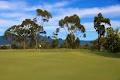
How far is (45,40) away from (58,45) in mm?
2859

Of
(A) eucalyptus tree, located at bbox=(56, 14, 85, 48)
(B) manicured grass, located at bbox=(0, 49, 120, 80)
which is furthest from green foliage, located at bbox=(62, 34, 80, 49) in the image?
(B) manicured grass, located at bbox=(0, 49, 120, 80)

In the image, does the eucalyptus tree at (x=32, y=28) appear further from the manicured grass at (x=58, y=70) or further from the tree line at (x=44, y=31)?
the manicured grass at (x=58, y=70)

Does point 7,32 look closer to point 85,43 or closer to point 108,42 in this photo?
point 85,43

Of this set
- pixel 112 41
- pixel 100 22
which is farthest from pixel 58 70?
pixel 100 22

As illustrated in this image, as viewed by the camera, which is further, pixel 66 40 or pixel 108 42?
Result: pixel 66 40

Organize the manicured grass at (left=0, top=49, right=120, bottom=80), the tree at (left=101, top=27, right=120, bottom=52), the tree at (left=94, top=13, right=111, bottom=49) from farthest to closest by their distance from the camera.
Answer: the tree at (left=94, top=13, right=111, bottom=49) < the tree at (left=101, top=27, right=120, bottom=52) < the manicured grass at (left=0, top=49, right=120, bottom=80)

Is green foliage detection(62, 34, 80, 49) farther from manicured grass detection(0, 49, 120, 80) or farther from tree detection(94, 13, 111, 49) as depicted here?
manicured grass detection(0, 49, 120, 80)

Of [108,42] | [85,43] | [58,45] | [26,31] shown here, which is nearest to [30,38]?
[26,31]

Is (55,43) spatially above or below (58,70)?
above

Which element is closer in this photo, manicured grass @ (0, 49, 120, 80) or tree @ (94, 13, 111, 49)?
manicured grass @ (0, 49, 120, 80)

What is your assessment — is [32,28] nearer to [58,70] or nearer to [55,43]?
[55,43]

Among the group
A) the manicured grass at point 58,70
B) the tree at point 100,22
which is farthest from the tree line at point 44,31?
the manicured grass at point 58,70

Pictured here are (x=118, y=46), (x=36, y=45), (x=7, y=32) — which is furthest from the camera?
(x=7, y=32)

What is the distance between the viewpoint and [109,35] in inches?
1499
